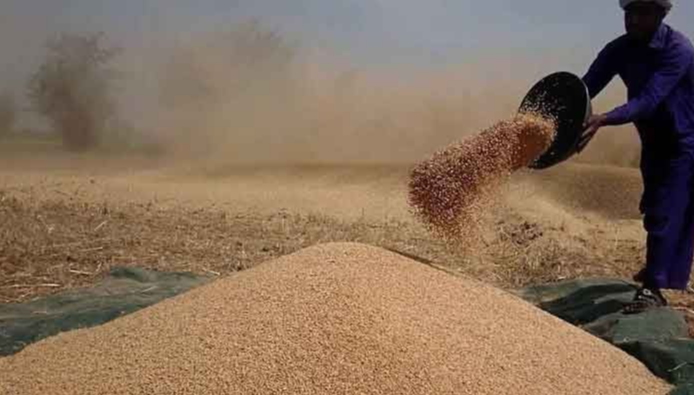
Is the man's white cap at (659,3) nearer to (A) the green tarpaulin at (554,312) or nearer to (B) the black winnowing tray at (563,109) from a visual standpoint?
(B) the black winnowing tray at (563,109)

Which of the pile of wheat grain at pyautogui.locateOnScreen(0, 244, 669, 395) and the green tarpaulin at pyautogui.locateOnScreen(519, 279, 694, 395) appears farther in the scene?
the green tarpaulin at pyautogui.locateOnScreen(519, 279, 694, 395)

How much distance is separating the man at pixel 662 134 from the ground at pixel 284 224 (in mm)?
588

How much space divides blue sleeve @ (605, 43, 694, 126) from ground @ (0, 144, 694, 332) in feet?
1.88

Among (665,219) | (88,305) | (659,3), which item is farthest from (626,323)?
(88,305)

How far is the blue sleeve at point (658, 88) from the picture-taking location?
329 centimetres

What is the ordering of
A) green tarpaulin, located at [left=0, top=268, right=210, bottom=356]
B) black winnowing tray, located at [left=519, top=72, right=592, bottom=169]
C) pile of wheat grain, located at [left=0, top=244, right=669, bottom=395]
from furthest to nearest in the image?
black winnowing tray, located at [left=519, top=72, right=592, bottom=169], green tarpaulin, located at [left=0, top=268, right=210, bottom=356], pile of wheat grain, located at [left=0, top=244, right=669, bottom=395]

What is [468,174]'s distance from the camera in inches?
129

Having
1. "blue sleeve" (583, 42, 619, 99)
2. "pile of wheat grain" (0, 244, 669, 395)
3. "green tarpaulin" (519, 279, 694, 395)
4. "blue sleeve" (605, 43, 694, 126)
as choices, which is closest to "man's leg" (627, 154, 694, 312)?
"green tarpaulin" (519, 279, 694, 395)

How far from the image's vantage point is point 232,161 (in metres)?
14.0

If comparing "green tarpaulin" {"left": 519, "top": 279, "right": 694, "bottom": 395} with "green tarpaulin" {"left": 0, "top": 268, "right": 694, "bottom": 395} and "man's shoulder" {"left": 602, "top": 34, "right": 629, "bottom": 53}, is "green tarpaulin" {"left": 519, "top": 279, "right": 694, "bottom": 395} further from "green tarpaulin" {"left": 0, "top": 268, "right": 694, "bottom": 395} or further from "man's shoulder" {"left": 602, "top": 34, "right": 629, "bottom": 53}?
"man's shoulder" {"left": 602, "top": 34, "right": 629, "bottom": 53}

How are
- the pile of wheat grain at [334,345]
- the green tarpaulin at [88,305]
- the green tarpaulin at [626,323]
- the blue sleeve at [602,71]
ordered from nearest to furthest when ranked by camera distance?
the pile of wheat grain at [334,345], the green tarpaulin at [626,323], the green tarpaulin at [88,305], the blue sleeve at [602,71]

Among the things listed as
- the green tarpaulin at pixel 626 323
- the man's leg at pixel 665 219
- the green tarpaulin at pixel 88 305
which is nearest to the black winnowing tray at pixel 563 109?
the man's leg at pixel 665 219

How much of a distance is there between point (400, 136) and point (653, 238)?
10.4 m

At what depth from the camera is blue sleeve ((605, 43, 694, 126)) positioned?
329 cm
